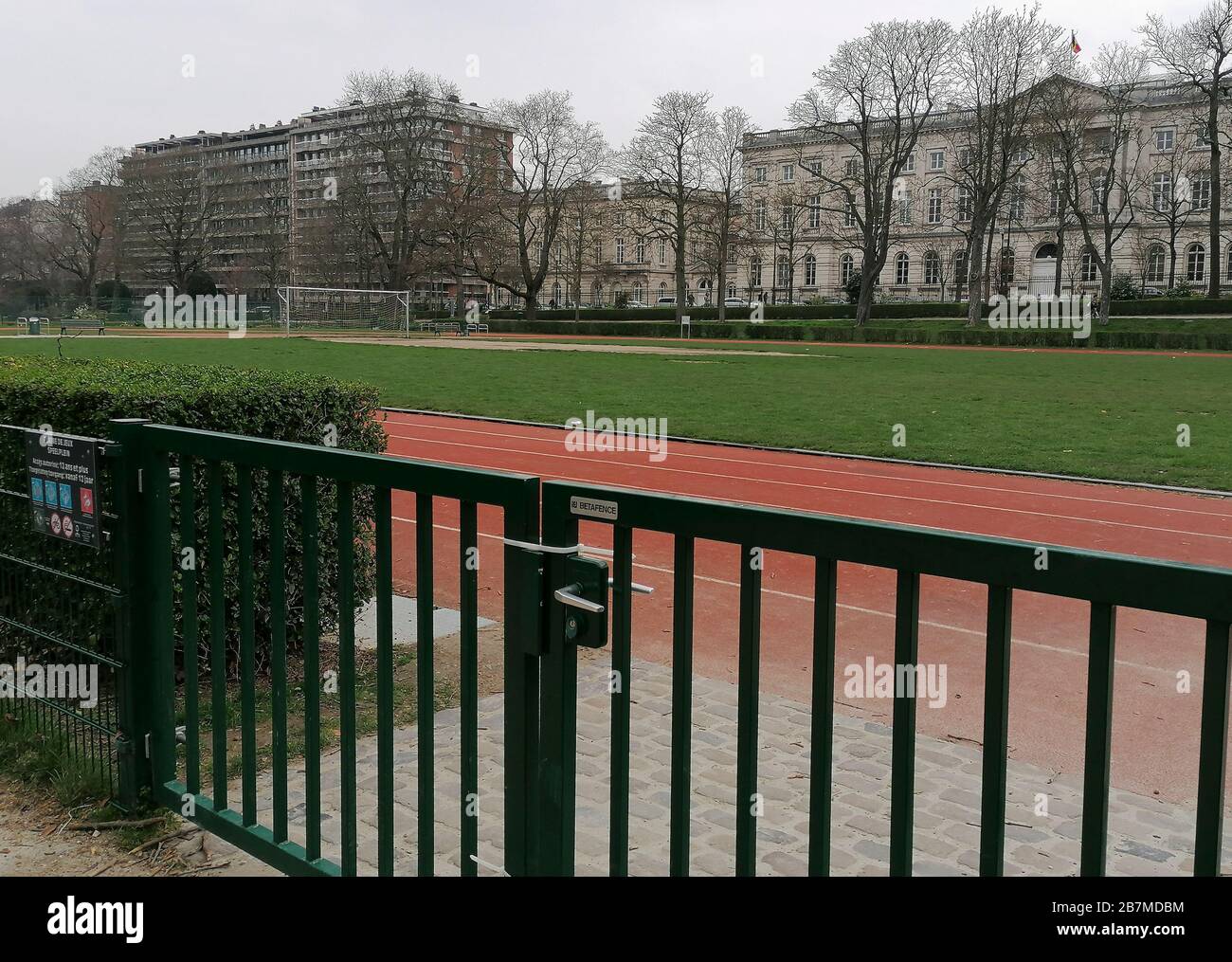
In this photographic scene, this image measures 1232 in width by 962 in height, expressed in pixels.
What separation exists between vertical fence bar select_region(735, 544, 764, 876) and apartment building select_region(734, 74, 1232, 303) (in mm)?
67060

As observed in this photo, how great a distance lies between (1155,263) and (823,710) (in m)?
89.7

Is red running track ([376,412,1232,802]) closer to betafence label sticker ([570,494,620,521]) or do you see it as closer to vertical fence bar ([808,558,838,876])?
vertical fence bar ([808,558,838,876])

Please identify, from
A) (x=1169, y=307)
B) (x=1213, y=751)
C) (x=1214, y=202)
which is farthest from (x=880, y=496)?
(x=1214, y=202)

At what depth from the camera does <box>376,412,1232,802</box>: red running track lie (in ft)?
19.4

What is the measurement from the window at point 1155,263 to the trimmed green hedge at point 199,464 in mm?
84079

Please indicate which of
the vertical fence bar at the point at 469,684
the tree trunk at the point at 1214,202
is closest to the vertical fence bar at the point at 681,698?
the vertical fence bar at the point at 469,684

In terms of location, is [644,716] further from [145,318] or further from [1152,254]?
[1152,254]

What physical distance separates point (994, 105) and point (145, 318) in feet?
175

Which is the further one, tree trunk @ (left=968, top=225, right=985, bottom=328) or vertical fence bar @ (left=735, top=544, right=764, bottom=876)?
tree trunk @ (left=968, top=225, right=985, bottom=328)

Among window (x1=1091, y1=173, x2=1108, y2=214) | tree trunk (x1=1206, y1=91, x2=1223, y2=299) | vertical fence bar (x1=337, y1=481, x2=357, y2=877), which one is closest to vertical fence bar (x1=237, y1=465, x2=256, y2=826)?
vertical fence bar (x1=337, y1=481, x2=357, y2=877)

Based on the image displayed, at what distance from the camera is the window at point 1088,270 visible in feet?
274
